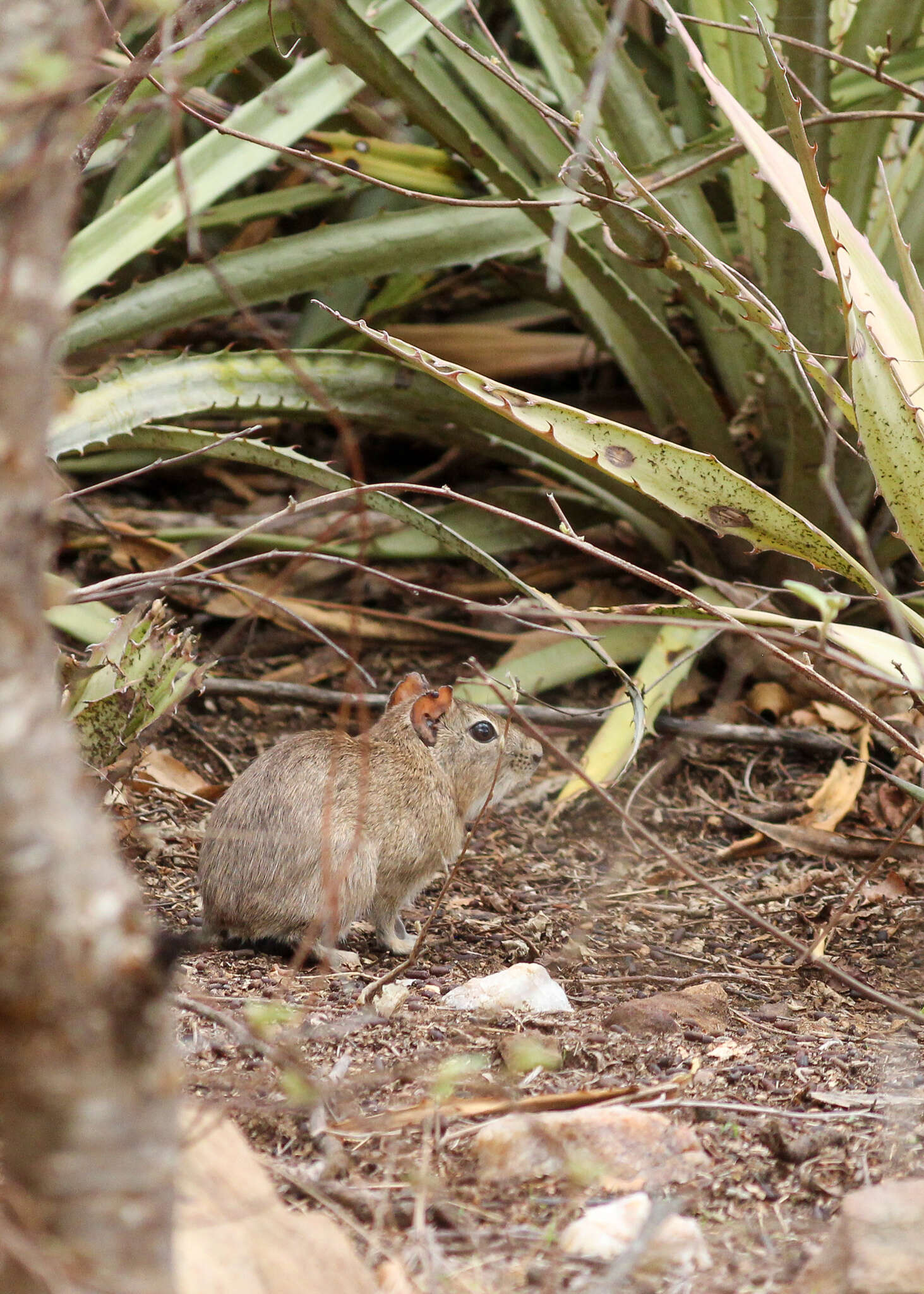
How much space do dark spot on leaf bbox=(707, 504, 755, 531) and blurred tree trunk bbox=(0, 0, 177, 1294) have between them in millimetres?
2208

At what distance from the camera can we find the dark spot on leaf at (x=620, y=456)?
3271mm

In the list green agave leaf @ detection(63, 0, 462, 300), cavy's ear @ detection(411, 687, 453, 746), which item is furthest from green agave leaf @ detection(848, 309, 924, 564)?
green agave leaf @ detection(63, 0, 462, 300)

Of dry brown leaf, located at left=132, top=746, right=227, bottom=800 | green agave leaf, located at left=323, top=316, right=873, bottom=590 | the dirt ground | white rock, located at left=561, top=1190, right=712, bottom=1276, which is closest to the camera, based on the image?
white rock, located at left=561, top=1190, right=712, bottom=1276

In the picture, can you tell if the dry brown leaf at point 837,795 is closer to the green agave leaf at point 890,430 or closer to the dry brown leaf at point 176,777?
the green agave leaf at point 890,430

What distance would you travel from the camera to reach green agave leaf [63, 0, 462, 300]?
13.9 feet

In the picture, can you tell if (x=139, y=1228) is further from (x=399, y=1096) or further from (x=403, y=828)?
(x=403, y=828)

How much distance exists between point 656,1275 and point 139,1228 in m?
0.93

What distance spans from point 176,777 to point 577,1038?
194cm

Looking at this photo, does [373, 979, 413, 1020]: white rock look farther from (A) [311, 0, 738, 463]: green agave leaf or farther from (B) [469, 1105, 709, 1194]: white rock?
(A) [311, 0, 738, 463]: green agave leaf

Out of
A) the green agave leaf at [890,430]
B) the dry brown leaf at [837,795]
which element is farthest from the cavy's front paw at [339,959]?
the green agave leaf at [890,430]

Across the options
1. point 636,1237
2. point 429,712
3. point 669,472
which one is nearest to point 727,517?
point 669,472

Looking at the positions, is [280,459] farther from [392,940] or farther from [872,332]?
[872,332]

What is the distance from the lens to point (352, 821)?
Answer: 145 inches

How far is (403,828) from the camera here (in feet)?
12.8
